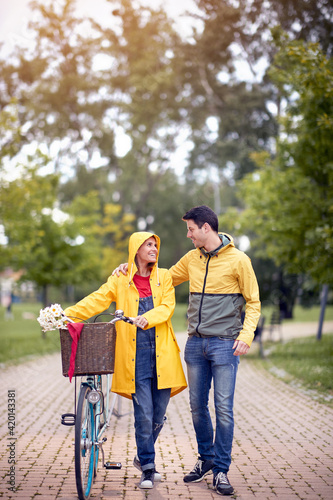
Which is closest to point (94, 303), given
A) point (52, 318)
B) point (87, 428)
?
point (52, 318)

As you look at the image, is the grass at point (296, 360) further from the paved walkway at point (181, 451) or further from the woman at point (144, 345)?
the woman at point (144, 345)

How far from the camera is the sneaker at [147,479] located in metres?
4.54

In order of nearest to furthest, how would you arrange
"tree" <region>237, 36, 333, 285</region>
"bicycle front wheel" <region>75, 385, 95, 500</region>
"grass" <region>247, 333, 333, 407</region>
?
"bicycle front wheel" <region>75, 385, 95, 500</region> < "grass" <region>247, 333, 333, 407</region> < "tree" <region>237, 36, 333, 285</region>

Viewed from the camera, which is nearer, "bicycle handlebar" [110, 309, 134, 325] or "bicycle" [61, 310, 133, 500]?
"bicycle" [61, 310, 133, 500]

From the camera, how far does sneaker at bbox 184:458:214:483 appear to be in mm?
4789

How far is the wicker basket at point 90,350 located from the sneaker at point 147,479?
0.97m

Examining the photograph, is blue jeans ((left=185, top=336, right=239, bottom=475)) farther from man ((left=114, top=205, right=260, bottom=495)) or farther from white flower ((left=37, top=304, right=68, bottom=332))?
white flower ((left=37, top=304, right=68, bottom=332))

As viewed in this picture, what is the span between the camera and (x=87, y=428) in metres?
4.37

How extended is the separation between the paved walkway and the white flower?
123cm

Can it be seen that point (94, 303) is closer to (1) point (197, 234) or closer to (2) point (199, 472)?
(1) point (197, 234)

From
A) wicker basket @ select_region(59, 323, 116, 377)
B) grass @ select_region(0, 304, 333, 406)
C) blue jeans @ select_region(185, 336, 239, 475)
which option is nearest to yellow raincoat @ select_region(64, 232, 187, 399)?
blue jeans @ select_region(185, 336, 239, 475)

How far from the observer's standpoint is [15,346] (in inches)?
754

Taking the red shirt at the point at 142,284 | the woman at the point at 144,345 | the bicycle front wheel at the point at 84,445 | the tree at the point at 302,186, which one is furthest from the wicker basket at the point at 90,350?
the tree at the point at 302,186

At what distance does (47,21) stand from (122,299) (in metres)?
27.0
